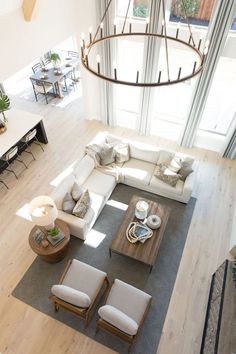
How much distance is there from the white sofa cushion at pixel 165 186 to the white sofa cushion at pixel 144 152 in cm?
50

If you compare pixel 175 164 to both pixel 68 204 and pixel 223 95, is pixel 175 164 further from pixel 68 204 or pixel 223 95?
pixel 68 204

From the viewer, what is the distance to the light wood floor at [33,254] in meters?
3.73

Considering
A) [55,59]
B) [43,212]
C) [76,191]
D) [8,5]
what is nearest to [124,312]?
[43,212]

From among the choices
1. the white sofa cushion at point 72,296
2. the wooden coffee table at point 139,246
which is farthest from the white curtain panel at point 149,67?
the white sofa cushion at point 72,296

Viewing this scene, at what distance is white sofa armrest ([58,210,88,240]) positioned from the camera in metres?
4.47

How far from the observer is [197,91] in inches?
220

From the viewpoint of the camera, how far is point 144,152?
567cm

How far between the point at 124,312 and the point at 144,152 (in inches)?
129

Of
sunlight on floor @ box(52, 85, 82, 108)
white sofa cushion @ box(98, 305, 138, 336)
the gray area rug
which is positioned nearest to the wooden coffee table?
the gray area rug

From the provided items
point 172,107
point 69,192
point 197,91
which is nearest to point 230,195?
point 197,91

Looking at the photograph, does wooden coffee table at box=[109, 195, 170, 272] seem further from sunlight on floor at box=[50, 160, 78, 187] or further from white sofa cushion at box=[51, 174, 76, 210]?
sunlight on floor at box=[50, 160, 78, 187]

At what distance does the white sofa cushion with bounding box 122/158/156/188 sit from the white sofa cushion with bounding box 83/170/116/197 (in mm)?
360

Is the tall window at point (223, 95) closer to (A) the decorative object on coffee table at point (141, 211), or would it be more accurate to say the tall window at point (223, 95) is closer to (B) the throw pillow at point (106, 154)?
(B) the throw pillow at point (106, 154)

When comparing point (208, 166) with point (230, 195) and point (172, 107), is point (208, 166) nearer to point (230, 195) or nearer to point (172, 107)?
point (230, 195)
